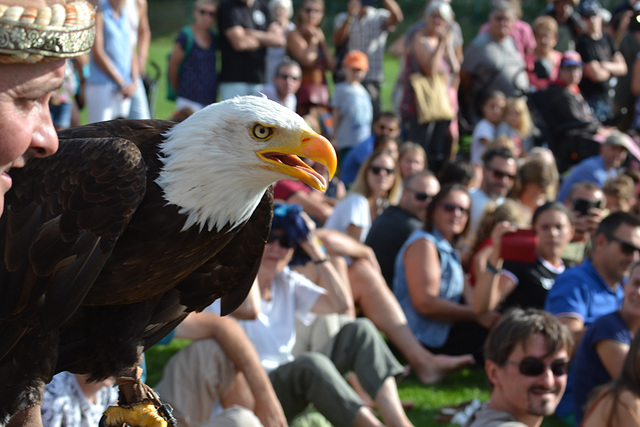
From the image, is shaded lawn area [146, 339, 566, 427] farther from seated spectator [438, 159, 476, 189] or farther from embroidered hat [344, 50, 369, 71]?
embroidered hat [344, 50, 369, 71]

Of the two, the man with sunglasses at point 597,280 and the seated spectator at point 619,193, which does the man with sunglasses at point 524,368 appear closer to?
the man with sunglasses at point 597,280

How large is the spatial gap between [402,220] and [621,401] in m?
2.87

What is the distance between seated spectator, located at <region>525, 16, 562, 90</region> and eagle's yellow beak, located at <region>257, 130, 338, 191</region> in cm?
927

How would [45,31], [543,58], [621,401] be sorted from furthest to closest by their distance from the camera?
[543,58]
[621,401]
[45,31]

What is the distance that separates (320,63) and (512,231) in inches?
219

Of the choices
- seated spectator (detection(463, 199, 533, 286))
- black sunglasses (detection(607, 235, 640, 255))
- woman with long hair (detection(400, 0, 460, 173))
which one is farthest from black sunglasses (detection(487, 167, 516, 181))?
woman with long hair (detection(400, 0, 460, 173))

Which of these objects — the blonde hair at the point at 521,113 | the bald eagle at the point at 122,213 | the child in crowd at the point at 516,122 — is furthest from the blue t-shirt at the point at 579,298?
the blonde hair at the point at 521,113

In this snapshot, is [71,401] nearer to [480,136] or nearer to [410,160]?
[410,160]

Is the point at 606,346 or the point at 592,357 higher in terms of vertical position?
the point at 606,346

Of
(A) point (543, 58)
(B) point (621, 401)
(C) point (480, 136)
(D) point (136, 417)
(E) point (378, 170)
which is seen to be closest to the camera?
(D) point (136, 417)

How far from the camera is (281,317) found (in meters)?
5.48

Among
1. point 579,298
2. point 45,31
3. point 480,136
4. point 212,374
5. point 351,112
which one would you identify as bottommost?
point 480,136

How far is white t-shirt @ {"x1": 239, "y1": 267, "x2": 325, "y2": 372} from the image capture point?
17.6 feet

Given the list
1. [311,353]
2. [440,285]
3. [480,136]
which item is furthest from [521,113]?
[311,353]
